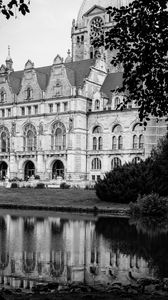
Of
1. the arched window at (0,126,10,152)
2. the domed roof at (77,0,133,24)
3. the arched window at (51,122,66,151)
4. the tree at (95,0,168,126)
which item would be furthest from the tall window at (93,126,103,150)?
the tree at (95,0,168,126)

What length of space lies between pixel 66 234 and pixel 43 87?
61.6 meters

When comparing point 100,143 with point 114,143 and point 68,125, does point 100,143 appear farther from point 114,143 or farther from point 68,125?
point 68,125

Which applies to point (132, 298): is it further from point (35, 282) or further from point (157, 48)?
point (157, 48)

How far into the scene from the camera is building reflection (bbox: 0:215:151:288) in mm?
14141

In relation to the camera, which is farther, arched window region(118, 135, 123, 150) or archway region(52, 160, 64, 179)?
archway region(52, 160, 64, 179)

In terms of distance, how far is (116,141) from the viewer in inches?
3078

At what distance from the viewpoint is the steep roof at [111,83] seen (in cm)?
8325

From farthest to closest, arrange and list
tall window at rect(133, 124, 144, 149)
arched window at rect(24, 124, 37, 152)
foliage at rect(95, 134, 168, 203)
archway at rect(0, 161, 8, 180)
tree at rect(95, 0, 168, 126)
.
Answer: archway at rect(0, 161, 8, 180), arched window at rect(24, 124, 37, 152), tall window at rect(133, 124, 144, 149), foliage at rect(95, 134, 168, 203), tree at rect(95, 0, 168, 126)

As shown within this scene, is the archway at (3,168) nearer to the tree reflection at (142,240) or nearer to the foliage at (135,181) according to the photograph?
the foliage at (135,181)

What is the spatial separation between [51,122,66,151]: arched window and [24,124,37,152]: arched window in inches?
150

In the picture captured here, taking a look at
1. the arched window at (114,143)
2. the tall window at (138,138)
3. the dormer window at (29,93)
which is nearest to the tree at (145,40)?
the tall window at (138,138)

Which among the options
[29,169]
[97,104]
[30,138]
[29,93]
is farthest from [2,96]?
[97,104]

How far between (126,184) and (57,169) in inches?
1444

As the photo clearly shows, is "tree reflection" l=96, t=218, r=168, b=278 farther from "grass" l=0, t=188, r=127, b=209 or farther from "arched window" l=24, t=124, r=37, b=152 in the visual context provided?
"arched window" l=24, t=124, r=37, b=152
